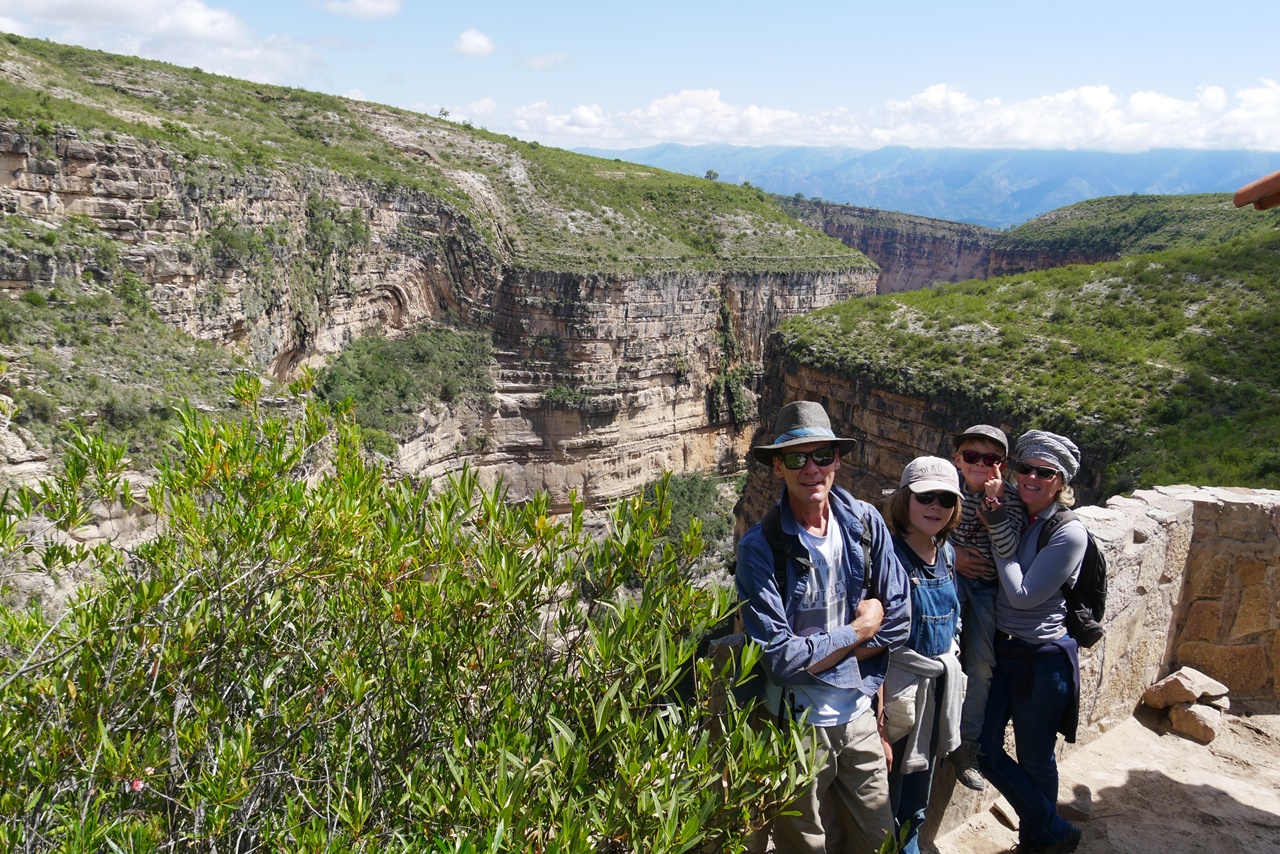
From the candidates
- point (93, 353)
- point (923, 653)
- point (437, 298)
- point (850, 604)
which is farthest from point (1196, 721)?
point (437, 298)

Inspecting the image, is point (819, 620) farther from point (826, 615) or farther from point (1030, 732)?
point (1030, 732)

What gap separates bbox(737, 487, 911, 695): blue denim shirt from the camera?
2.64m

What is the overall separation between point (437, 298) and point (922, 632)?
30478mm

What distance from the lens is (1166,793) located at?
4.36 metres

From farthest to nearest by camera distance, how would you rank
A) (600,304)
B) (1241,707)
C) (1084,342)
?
1. (600,304)
2. (1084,342)
3. (1241,707)

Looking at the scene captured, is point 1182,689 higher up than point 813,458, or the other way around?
point 813,458

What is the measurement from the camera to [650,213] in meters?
37.8

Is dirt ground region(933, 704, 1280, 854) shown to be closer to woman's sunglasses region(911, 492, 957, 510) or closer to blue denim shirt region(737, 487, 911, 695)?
blue denim shirt region(737, 487, 911, 695)

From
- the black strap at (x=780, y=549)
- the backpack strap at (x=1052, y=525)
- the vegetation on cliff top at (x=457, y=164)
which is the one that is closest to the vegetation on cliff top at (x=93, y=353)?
the vegetation on cliff top at (x=457, y=164)

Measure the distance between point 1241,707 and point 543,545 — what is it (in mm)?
5226

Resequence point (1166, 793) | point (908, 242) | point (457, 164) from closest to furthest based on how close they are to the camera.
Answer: point (1166, 793) < point (457, 164) < point (908, 242)

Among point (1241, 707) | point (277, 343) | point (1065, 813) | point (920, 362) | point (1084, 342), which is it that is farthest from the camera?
point (277, 343)

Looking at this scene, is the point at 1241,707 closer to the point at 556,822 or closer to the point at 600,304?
the point at 556,822

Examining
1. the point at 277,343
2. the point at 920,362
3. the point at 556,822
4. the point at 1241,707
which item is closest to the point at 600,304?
the point at 277,343
